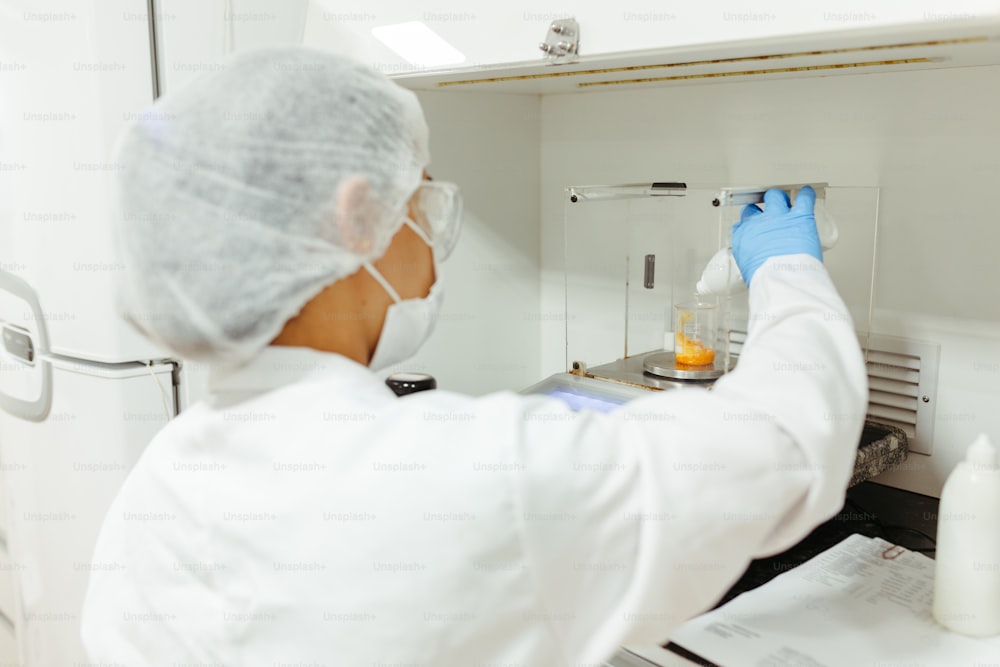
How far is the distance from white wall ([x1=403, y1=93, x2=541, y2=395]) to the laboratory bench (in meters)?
0.70

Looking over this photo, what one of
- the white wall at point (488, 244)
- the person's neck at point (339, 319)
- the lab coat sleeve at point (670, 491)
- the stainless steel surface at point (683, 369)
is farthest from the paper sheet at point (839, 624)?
the white wall at point (488, 244)

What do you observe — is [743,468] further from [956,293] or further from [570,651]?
[956,293]

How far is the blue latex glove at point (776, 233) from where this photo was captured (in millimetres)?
916

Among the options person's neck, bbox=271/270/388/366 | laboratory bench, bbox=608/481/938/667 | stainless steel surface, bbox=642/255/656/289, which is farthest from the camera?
stainless steel surface, bbox=642/255/656/289

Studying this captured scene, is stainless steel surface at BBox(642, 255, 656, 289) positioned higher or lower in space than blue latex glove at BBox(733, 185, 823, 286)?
lower

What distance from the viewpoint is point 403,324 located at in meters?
0.78

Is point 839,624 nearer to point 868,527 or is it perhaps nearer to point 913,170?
point 868,527

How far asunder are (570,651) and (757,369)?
27 centimetres

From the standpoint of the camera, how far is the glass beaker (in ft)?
4.38

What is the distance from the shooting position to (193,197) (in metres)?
0.64

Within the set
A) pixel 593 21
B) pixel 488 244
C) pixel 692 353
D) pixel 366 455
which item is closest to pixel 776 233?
pixel 593 21

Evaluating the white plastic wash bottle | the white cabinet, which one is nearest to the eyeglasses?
the white cabinet

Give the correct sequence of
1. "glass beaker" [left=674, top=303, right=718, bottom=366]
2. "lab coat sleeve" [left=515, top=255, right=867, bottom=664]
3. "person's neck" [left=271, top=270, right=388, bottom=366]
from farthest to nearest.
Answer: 1. "glass beaker" [left=674, top=303, right=718, bottom=366]
2. "person's neck" [left=271, top=270, right=388, bottom=366]
3. "lab coat sleeve" [left=515, top=255, right=867, bottom=664]

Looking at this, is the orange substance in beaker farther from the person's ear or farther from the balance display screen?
the person's ear
